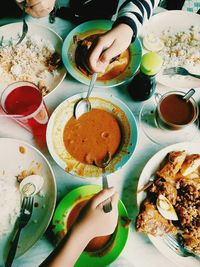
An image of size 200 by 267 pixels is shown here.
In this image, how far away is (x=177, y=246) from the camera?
126cm

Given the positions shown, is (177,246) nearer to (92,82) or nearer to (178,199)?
(178,199)

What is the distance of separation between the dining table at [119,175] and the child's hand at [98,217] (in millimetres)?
197

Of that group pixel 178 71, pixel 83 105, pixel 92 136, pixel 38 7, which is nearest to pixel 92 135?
pixel 92 136

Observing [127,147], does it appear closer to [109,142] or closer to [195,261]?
[109,142]

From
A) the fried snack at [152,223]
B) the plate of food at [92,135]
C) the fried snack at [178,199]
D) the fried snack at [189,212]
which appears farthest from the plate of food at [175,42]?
the fried snack at [152,223]

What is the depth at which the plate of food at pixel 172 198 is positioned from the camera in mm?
1229

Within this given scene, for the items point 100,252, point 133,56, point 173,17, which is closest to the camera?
point 100,252

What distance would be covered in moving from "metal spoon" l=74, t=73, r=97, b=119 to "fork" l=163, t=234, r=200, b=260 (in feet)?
2.24

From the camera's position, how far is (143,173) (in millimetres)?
1330

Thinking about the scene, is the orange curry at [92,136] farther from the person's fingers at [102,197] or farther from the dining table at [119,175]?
the person's fingers at [102,197]

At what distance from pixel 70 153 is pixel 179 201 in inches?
21.3

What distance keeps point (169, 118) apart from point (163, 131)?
92mm

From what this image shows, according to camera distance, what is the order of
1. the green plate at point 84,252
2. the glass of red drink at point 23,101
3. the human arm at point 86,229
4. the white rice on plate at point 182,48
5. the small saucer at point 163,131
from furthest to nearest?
the white rice on plate at point 182,48 < the small saucer at point 163,131 < the glass of red drink at point 23,101 < the green plate at point 84,252 < the human arm at point 86,229

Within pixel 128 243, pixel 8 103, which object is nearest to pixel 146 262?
pixel 128 243
